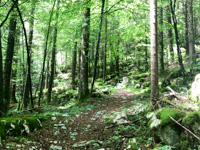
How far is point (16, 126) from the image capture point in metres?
3.95

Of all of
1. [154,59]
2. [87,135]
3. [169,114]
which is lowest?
[87,135]

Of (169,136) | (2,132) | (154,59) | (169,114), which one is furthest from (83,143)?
(154,59)

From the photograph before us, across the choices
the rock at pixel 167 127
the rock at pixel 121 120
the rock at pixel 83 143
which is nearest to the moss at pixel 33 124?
the rock at pixel 83 143

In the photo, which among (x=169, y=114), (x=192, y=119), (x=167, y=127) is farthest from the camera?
(x=169, y=114)

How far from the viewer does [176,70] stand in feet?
41.3

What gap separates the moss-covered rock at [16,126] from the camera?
12.2 feet

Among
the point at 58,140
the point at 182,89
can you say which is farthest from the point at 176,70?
the point at 58,140

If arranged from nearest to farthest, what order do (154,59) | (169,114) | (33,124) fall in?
(169,114)
(33,124)
(154,59)

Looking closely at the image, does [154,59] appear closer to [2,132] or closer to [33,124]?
[33,124]

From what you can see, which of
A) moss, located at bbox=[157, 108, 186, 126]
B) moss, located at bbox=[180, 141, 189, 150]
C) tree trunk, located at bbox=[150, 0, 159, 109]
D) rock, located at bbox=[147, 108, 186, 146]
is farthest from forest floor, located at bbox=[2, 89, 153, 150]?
tree trunk, located at bbox=[150, 0, 159, 109]

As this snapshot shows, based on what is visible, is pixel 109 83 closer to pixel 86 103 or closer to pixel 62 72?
pixel 86 103

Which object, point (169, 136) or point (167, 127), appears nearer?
point (169, 136)

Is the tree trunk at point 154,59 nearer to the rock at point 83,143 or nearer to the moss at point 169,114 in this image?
the moss at point 169,114

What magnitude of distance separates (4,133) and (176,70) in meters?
13.2
